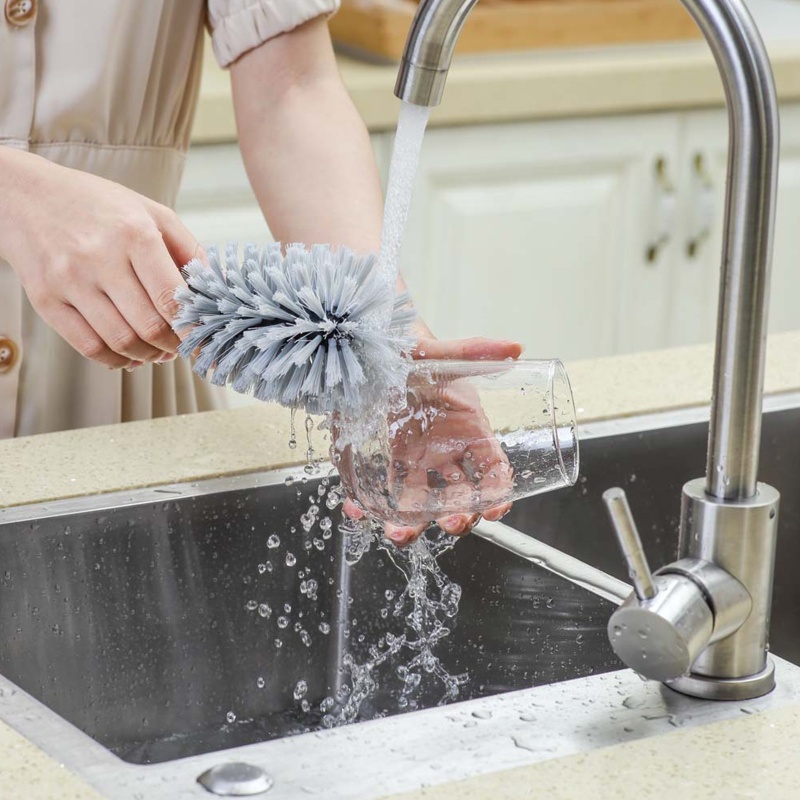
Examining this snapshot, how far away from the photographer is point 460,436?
0.69 metres

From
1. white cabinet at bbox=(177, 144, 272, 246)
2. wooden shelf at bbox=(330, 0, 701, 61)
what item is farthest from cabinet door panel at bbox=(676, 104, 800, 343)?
white cabinet at bbox=(177, 144, 272, 246)

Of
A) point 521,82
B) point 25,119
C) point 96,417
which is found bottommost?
point 96,417

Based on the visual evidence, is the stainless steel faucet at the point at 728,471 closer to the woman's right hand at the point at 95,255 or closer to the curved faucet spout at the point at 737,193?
the curved faucet spout at the point at 737,193

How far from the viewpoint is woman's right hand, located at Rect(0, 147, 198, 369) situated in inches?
28.9

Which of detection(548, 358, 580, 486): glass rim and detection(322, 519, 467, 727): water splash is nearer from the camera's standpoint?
detection(548, 358, 580, 486): glass rim

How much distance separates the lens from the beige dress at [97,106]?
3.29 feet

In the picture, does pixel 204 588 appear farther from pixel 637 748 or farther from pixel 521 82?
pixel 521 82

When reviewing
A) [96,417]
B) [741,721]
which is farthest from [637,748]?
[96,417]

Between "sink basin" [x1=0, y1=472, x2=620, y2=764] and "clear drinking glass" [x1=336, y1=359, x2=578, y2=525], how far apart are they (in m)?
0.13

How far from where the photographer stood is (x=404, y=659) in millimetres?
874

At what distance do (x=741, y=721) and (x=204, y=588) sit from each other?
356mm

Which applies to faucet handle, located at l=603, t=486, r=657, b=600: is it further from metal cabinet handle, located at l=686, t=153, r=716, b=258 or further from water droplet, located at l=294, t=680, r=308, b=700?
metal cabinet handle, located at l=686, t=153, r=716, b=258

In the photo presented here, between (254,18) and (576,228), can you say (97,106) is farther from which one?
(576,228)

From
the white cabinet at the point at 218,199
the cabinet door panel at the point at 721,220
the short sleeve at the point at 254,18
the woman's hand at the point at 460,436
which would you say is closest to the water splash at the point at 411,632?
the woman's hand at the point at 460,436
